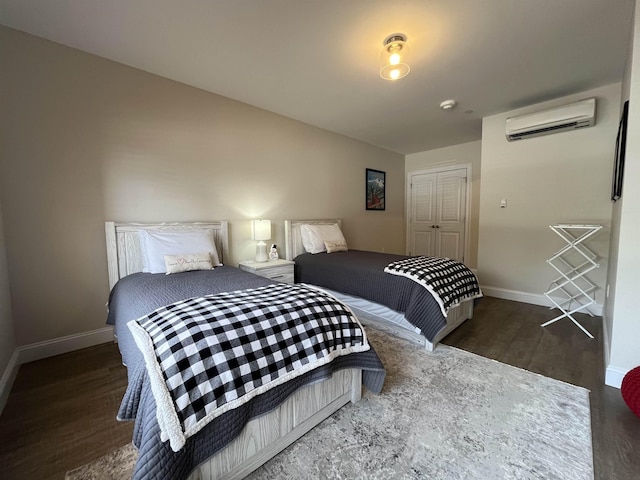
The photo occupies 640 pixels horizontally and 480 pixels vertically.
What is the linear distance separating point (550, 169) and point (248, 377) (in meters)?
3.91

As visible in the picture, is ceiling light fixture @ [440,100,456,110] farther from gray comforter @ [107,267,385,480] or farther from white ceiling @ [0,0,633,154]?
gray comforter @ [107,267,385,480]

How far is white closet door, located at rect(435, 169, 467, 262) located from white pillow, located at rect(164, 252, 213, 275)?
4.25 meters

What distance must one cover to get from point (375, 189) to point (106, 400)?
14.6ft

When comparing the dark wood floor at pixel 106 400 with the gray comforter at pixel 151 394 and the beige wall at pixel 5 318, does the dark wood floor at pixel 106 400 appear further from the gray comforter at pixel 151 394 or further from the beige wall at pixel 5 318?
the gray comforter at pixel 151 394

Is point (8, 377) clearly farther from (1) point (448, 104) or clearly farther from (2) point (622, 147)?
(2) point (622, 147)

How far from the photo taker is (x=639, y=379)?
4.72 ft

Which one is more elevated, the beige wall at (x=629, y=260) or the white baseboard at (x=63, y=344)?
the beige wall at (x=629, y=260)

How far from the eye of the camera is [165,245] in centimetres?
232

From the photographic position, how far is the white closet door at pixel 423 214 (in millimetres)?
5141

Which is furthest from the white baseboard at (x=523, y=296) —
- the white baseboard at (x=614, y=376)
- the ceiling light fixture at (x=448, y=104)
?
the ceiling light fixture at (x=448, y=104)

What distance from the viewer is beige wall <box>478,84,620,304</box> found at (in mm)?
2836

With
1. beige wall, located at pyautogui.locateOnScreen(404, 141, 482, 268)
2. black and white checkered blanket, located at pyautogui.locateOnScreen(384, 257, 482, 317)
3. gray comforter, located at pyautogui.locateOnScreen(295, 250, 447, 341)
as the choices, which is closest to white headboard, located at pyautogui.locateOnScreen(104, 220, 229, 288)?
gray comforter, located at pyautogui.locateOnScreen(295, 250, 447, 341)

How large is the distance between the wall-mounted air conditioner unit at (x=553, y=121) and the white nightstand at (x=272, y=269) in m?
3.15

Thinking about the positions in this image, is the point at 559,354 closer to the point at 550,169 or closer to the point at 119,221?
the point at 550,169
